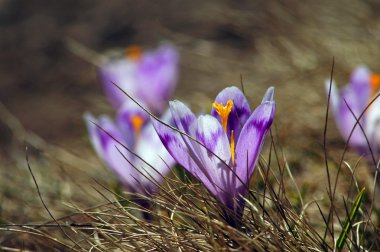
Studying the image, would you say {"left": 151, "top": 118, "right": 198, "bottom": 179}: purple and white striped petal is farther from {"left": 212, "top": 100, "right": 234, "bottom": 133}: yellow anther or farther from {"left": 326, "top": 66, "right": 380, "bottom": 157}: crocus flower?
{"left": 326, "top": 66, "right": 380, "bottom": 157}: crocus flower

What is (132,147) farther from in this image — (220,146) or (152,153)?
(220,146)

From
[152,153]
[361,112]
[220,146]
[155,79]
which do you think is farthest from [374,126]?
[155,79]

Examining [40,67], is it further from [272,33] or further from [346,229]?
[346,229]

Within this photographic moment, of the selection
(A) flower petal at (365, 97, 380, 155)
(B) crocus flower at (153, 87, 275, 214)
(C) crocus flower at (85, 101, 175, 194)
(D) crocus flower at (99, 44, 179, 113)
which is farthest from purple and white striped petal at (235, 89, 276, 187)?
(D) crocus flower at (99, 44, 179, 113)

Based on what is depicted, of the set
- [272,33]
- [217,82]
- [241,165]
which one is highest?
[241,165]

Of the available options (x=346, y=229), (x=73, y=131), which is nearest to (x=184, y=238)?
(x=346, y=229)

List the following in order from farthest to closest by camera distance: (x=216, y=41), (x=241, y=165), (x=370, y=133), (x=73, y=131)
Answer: (x=216, y=41) → (x=73, y=131) → (x=370, y=133) → (x=241, y=165)
